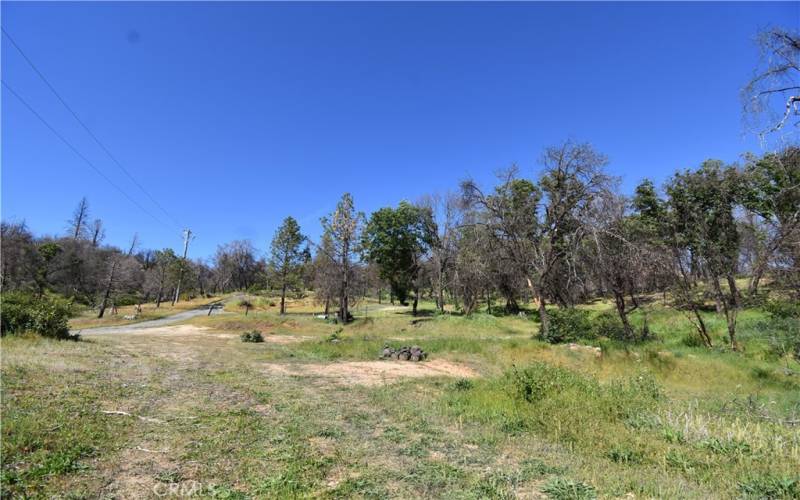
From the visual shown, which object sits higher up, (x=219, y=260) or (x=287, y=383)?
(x=219, y=260)

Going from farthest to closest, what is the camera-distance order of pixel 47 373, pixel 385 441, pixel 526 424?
pixel 47 373, pixel 526 424, pixel 385 441

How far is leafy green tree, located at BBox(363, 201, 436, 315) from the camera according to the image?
40281mm

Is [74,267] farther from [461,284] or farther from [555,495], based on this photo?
[555,495]

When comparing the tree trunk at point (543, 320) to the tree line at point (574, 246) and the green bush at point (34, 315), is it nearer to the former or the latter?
the tree line at point (574, 246)

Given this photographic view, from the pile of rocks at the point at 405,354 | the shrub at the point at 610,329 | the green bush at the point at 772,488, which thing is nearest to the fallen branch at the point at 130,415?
the green bush at the point at 772,488

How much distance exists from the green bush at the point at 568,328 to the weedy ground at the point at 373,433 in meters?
6.40

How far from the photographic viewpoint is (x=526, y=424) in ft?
22.4

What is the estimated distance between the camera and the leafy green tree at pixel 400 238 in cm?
4028

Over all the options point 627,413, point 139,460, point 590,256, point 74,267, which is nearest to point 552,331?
point 590,256

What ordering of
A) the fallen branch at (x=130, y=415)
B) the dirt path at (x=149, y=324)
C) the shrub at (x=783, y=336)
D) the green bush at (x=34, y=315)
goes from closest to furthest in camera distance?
the fallen branch at (x=130, y=415)
the green bush at (x=34, y=315)
the shrub at (x=783, y=336)
the dirt path at (x=149, y=324)

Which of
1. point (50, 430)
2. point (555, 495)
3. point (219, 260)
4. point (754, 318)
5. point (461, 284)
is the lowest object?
point (555, 495)

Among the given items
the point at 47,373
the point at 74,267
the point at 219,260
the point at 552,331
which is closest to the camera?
the point at 47,373

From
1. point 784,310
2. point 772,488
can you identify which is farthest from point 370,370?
point 784,310

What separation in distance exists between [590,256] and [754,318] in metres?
11.1
